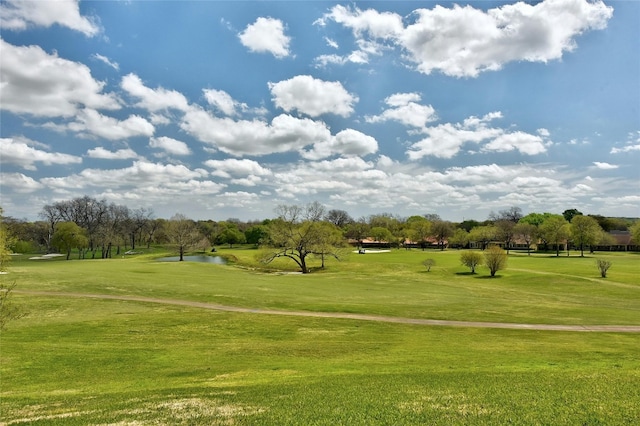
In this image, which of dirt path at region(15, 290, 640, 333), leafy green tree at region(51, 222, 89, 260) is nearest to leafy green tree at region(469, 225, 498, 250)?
dirt path at region(15, 290, 640, 333)

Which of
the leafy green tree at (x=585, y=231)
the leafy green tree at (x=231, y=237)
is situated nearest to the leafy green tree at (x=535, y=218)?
the leafy green tree at (x=585, y=231)

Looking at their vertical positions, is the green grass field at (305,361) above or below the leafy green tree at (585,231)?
below

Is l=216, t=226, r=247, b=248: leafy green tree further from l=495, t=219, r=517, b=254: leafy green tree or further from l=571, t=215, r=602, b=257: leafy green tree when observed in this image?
l=571, t=215, r=602, b=257: leafy green tree

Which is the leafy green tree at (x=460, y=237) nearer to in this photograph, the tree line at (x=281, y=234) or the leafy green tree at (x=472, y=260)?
the tree line at (x=281, y=234)

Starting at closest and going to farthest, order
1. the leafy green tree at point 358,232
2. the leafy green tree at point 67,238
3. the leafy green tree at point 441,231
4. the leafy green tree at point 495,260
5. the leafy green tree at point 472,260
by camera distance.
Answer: the leafy green tree at point 495,260 → the leafy green tree at point 472,260 → the leafy green tree at point 67,238 → the leafy green tree at point 441,231 → the leafy green tree at point 358,232

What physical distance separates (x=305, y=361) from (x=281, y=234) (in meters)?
53.8

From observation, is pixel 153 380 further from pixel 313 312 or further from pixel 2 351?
pixel 313 312

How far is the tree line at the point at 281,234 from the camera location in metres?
73.2

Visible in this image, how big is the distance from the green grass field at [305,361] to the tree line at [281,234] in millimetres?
32666

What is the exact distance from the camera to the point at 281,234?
2803 inches

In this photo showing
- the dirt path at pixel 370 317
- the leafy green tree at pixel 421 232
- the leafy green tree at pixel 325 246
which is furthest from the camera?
the leafy green tree at pixel 421 232

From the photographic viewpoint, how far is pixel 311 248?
71.1 meters

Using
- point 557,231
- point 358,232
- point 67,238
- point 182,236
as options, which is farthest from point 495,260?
point 358,232

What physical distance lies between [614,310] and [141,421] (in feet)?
125
